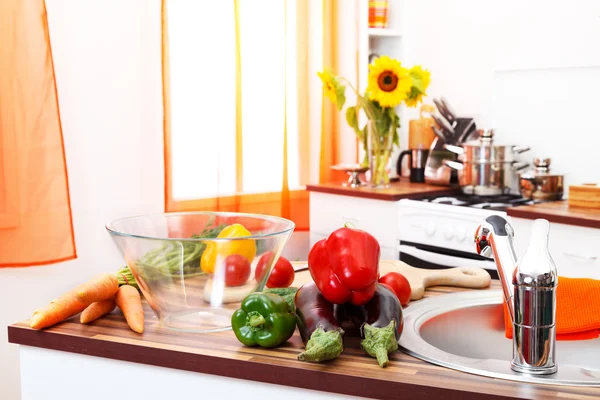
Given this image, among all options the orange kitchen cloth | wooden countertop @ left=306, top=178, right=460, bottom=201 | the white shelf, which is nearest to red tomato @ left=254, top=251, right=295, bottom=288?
the orange kitchen cloth

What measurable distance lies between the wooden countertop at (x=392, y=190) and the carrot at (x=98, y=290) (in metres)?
2.12

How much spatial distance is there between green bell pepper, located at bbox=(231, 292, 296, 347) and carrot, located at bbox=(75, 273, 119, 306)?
12.0 inches

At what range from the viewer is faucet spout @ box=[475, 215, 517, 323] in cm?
129

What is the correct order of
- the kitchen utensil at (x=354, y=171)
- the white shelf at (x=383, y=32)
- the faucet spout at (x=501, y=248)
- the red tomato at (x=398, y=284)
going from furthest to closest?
the white shelf at (x=383, y=32), the kitchen utensil at (x=354, y=171), the red tomato at (x=398, y=284), the faucet spout at (x=501, y=248)

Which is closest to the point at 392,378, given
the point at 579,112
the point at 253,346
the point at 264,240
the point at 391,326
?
the point at 391,326

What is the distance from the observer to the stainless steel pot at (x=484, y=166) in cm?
367

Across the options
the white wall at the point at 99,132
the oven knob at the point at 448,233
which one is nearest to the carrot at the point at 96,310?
the white wall at the point at 99,132

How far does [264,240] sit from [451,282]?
58cm

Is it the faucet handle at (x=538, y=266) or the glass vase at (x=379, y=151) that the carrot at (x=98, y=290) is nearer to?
the faucet handle at (x=538, y=266)

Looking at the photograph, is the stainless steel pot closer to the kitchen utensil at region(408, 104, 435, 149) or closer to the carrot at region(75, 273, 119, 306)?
the kitchen utensil at region(408, 104, 435, 149)

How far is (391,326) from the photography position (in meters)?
1.33

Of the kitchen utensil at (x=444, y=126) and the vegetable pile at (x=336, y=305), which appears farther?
the kitchen utensil at (x=444, y=126)

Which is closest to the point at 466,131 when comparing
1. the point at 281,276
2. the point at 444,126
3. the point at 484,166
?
Answer: the point at 444,126

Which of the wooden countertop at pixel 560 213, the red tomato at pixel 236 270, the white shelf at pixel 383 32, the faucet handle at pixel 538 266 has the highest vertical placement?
the white shelf at pixel 383 32
